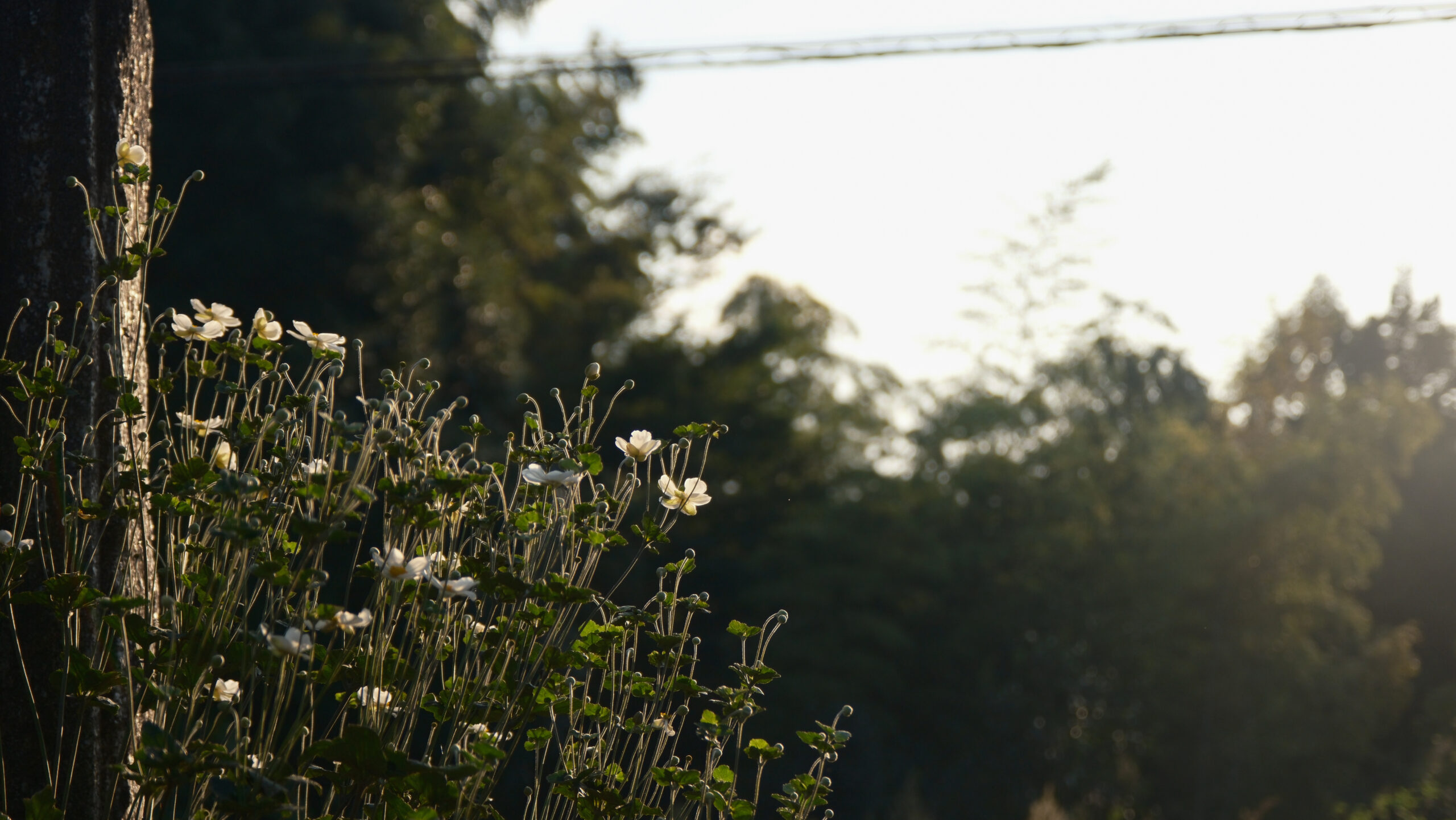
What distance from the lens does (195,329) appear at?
1.47m

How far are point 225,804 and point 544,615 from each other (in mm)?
447

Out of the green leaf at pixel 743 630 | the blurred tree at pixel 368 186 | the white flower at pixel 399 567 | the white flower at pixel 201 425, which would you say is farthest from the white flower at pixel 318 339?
the blurred tree at pixel 368 186

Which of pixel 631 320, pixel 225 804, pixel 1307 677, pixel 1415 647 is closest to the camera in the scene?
pixel 225 804

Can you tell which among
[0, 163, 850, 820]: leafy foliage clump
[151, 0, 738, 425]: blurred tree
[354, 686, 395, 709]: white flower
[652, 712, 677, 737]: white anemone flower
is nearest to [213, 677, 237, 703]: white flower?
[0, 163, 850, 820]: leafy foliage clump

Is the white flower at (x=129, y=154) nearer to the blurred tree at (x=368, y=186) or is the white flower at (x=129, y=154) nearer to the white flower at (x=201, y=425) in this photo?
the white flower at (x=201, y=425)

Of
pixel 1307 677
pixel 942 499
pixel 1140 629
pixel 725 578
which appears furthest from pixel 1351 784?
pixel 725 578

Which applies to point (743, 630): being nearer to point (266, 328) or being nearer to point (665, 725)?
point (665, 725)

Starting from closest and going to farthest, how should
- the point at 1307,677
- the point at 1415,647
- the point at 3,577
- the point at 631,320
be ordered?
the point at 3,577, the point at 1307,677, the point at 631,320, the point at 1415,647

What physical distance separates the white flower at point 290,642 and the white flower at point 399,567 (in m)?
0.12

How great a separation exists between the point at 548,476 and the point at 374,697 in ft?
1.26

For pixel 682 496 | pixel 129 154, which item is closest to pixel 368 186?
pixel 129 154

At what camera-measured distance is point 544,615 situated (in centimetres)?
148

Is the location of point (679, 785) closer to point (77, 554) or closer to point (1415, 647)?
point (77, 554)

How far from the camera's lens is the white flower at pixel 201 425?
56.4 inches
